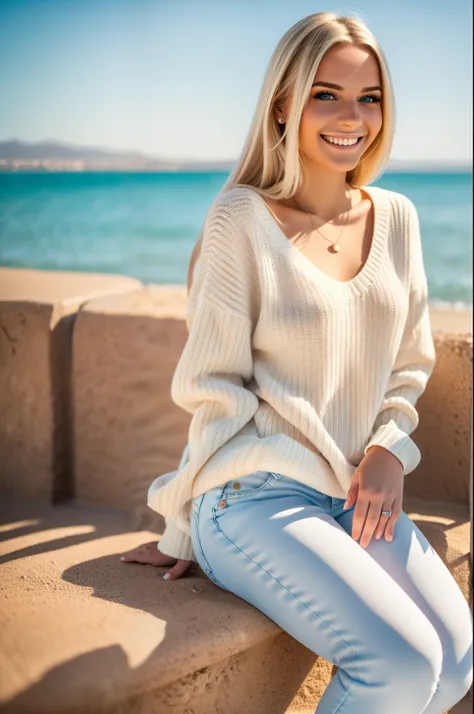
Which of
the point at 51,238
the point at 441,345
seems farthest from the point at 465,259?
the point at 441,345

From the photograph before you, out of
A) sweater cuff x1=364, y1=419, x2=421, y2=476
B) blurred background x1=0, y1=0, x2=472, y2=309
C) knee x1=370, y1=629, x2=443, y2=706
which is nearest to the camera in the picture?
knee x1=370, y1=629, x2=443, y2=706

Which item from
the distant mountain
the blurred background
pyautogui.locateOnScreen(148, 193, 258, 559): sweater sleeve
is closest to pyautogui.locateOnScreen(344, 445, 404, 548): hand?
pyautogui.locateOnScreen(148, 193, 258, 559): sweater sleeve

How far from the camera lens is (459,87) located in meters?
24.7

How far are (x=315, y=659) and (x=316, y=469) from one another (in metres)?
0.57

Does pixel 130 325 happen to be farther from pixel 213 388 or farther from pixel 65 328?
pixel 213 388

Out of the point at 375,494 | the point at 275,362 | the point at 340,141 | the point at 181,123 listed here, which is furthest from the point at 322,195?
the point at 181,123

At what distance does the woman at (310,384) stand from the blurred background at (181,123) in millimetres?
17027

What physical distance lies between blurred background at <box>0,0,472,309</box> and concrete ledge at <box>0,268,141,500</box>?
16139 mm

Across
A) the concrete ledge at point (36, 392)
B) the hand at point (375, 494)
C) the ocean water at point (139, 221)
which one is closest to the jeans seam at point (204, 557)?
the hand at point (375, 494)

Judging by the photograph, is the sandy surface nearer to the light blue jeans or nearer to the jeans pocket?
the light blue jeans

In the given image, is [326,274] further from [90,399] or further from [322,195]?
[90,399]

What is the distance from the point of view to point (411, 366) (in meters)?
2.33

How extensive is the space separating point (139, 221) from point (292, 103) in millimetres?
22259

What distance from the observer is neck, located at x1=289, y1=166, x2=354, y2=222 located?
227cm
